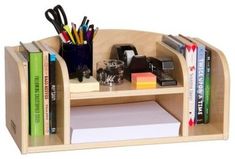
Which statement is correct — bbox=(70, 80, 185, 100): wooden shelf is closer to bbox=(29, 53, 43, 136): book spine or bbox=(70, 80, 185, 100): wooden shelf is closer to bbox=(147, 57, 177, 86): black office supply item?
bbox=(147, 57, 177, 86): black office supply item

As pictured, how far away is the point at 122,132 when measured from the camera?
2.52m

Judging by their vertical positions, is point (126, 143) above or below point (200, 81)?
below

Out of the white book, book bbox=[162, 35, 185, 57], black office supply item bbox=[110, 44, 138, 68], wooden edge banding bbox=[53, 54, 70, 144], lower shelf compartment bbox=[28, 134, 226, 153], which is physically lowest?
lower shelf compartment bbox=[28, 134, 226, 153]

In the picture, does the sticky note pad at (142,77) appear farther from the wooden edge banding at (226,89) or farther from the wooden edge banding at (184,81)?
the wooden edge banding at (226,89)

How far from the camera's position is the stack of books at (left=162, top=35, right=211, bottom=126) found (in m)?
2.62

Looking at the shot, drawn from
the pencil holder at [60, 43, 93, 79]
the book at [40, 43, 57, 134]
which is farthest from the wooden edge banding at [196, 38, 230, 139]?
the book at [40, 43, 57, 134]

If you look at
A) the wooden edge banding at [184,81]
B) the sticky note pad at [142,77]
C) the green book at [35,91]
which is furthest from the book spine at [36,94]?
the wooden edge banding at [184,81]

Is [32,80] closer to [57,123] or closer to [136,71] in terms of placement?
[57,123]

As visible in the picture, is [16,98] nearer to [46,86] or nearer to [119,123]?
[46,86]

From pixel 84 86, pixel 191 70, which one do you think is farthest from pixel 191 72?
pixel 84 86

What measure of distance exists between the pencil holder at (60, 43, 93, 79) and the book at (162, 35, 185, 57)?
25 centimetres

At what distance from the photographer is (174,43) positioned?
8.72 feet

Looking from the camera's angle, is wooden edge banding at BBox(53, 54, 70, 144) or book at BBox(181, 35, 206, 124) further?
book at BBox(181, 35, 206, 124)

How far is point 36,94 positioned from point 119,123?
0.25m
